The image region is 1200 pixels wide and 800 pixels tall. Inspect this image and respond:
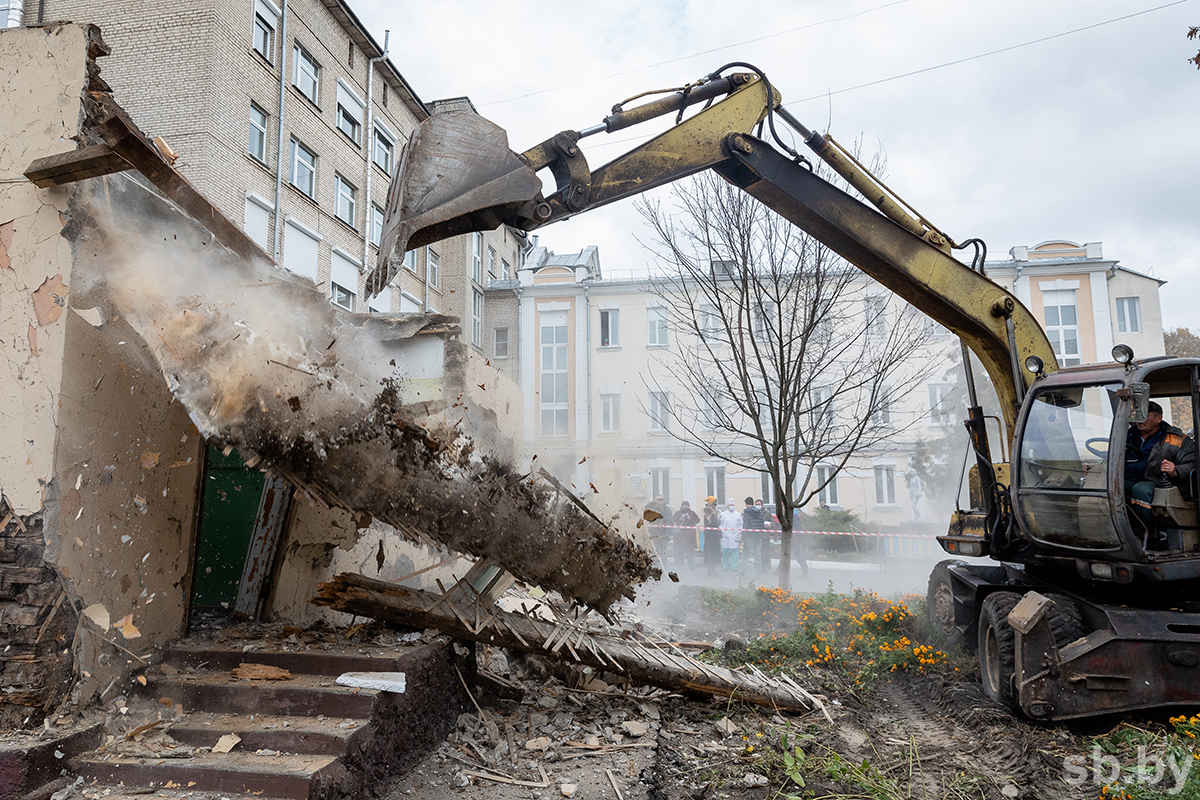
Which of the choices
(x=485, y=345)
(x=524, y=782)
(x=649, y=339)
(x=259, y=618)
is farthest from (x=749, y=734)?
(x=485, y=345)

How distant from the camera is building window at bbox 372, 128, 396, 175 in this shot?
20.6 meters

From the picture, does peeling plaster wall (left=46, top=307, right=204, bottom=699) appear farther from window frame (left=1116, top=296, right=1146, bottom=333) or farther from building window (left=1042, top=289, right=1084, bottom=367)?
window frame (left=1116, top=296, right=1146, bottom=333)

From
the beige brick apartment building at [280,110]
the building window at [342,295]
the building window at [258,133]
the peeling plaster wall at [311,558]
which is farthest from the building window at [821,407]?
the building window at [258,133]

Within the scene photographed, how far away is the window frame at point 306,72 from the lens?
16.4 meters

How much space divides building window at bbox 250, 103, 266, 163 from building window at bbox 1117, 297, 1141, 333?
25890 millimetres

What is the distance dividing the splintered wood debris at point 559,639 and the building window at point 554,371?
61.4 ft

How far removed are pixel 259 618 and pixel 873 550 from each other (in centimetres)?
1649

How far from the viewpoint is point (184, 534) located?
13.3ft

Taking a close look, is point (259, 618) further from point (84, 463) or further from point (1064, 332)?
point (1064, 332)

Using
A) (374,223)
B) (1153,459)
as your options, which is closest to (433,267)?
(374,223)

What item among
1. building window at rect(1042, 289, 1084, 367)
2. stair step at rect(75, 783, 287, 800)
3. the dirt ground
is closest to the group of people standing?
the dirt ground

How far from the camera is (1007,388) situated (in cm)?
588

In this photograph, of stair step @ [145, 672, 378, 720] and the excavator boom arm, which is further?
the excavator boom arm

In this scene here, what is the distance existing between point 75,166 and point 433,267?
21.8 meters
